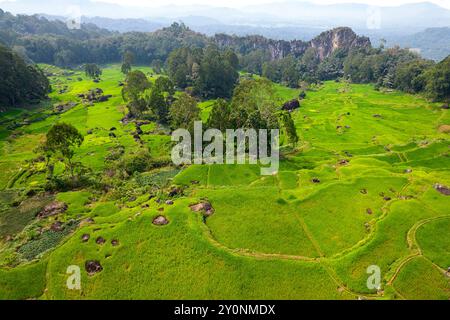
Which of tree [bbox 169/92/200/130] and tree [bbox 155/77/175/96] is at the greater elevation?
tree [bbox 155/77/175/96]

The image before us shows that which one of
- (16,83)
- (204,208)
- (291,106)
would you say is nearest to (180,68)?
(291,106)

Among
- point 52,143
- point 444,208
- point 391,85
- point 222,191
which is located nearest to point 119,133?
point 52,143

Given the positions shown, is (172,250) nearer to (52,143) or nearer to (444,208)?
(52,143)

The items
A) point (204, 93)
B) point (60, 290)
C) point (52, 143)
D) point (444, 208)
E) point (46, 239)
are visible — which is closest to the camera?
point (60, 290)

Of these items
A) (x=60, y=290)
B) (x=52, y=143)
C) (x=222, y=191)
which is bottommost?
(x=60, y=290)

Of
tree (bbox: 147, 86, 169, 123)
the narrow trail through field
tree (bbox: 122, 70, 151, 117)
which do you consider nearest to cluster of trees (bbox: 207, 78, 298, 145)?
tree (bbox: 147, 86, 169, 123)

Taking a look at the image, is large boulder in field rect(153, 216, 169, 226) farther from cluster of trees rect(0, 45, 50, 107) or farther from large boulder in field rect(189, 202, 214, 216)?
cluster of trees rect(0, 45, 50, 107)
